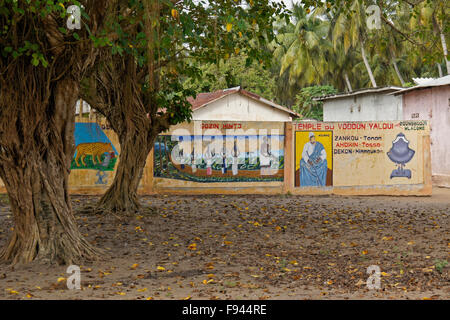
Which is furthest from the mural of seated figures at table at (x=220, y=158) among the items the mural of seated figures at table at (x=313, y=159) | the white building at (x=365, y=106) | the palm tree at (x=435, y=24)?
the white building at (x=365, y=106)

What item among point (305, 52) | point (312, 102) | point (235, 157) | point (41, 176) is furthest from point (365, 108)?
point (41, 176)

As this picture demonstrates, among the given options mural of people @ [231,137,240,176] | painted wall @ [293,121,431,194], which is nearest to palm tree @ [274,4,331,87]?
painted wall @ [293,121,431,194]

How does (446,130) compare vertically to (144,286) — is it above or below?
above

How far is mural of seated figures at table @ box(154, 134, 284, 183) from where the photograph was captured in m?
16.5

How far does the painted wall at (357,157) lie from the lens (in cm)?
1703

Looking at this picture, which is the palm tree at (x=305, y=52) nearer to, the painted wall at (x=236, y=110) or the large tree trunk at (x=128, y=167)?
the painted wall at (x=236, y=110)

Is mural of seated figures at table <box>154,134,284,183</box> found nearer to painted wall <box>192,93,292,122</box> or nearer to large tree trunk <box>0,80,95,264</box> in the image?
large tree trunk <box>0,80,95,264</box>

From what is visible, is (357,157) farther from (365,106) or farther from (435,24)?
(365,106)

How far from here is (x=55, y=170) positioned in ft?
25.4

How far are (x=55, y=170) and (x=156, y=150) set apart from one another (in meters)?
8.77

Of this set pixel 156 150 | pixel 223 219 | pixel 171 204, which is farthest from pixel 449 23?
pixel 156 150

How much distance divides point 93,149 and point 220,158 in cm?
353

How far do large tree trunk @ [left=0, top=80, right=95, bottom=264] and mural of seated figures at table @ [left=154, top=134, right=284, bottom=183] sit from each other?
8.59 meters
